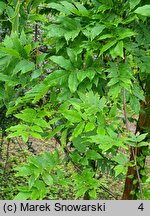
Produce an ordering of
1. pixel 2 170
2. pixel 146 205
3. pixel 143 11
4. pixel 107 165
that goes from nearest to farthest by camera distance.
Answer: pixel 143 11
pixel 146 205
pixel 107 165
pixel 2 170

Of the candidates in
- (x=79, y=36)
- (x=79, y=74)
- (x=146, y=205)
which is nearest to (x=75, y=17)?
(x=79, y=36)

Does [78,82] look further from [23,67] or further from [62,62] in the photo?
[23,67]

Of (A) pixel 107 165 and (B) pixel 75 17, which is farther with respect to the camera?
(A) pixel 107 165

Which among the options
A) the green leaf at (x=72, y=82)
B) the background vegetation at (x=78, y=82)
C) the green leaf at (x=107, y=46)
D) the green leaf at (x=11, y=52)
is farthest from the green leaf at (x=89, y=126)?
the green leaf at (x=11, y=52)

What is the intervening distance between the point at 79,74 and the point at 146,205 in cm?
48

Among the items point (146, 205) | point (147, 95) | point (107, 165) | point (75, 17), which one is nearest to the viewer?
point (146, 205)

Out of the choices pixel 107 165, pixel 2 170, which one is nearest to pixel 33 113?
pixel 107 165

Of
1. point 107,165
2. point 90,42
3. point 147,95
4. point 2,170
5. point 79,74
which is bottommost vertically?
point 2,170

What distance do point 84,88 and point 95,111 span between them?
13cm

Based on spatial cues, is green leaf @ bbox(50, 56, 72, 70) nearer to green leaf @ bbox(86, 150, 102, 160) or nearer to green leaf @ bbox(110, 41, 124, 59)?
green leaf @ bbox(110, 41, 124, 59)

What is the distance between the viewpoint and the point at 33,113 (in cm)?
119

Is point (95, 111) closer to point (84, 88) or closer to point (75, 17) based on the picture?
point (84, 88)

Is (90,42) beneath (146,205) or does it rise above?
above

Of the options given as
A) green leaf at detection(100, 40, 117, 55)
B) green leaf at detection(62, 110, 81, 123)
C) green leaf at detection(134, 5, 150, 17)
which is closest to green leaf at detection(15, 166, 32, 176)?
green leaf at detection(62, 110, 81, 123)
